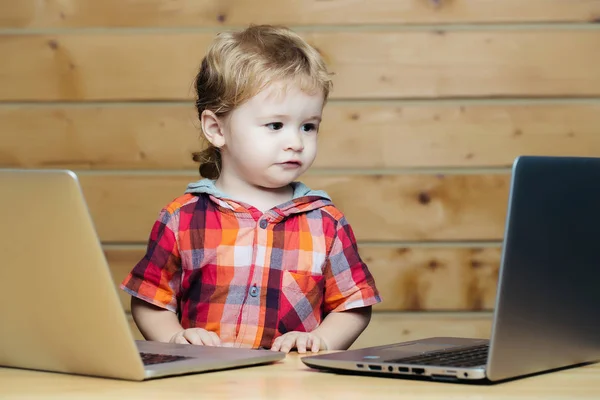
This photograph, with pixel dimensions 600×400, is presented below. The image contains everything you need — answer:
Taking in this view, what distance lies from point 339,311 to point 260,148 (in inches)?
11.8

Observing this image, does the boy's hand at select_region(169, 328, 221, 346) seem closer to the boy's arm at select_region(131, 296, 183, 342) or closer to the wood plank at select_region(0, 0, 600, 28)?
the boy's arm at select_region(131, 296, 183, 342)

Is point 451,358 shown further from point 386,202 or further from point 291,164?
point 386,202

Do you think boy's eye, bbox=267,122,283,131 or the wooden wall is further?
the wooden wall

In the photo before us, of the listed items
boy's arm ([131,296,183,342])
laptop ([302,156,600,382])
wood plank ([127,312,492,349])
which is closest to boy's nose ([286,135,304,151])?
boy's arm ([131,296,183,342])

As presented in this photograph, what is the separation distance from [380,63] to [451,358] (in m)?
1.55

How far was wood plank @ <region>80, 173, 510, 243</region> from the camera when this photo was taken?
2.48 metres

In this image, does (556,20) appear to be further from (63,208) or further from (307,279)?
(63,208)

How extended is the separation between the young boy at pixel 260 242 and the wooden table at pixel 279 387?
57 centimetres

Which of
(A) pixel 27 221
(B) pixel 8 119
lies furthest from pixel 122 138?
(A) pixel 27 221

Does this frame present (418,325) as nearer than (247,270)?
No

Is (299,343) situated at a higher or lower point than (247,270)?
lower

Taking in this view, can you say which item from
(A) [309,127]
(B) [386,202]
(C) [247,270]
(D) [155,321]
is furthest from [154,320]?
(B) [386,202]

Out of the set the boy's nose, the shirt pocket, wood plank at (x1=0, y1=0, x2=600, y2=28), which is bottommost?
the shirt pocket

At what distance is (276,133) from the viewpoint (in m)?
1.55
